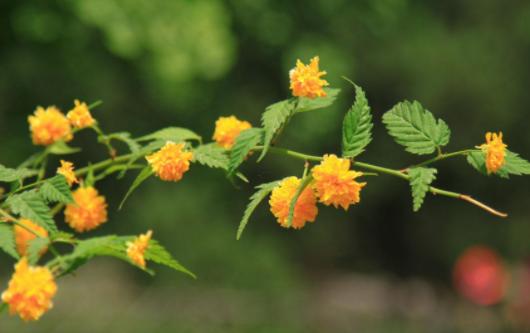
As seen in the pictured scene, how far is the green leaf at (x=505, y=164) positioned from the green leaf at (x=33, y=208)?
0.68 m

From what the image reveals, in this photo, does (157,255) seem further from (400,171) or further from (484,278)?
(484,278)

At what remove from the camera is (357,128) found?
150 centimetres

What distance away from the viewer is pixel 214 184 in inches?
627

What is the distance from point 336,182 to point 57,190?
454 millimetres

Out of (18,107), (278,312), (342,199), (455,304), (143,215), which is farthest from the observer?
(455,304)

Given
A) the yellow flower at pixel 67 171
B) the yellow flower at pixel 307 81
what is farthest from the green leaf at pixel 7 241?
the yellow flower at pixel 307 81

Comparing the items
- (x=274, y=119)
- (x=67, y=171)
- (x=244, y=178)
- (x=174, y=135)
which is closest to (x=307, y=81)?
(x=274, y=119)

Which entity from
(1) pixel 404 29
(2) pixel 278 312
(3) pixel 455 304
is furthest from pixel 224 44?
(3) pixel 455 304

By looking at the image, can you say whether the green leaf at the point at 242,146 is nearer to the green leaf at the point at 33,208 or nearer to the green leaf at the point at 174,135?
the green leaf at the point at 174,135

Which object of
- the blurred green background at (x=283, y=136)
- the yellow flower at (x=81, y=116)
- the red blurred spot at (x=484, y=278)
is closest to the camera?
the yellow flower at (x=81, y=116)

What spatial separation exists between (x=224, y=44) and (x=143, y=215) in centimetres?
847

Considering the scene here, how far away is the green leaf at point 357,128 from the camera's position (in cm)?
149

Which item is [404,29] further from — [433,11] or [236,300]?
[236,300]

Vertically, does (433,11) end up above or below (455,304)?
above
